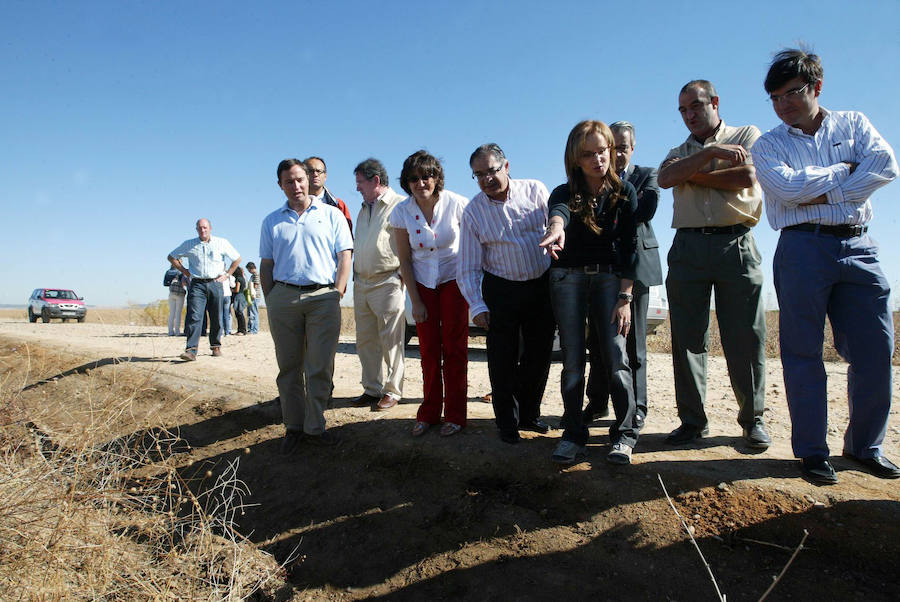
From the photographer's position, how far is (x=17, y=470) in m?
3.39

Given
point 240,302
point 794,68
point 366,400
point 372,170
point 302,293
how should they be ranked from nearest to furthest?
1. point 794,68
2. point 302,293
3. point 372,170
4. point 366,400
5. point 240,302

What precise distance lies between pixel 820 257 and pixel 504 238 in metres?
1.74

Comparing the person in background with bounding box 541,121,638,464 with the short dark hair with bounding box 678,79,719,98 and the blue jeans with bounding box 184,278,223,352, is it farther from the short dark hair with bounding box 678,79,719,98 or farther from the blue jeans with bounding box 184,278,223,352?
the blue jeans with bounding box 184,278,223,352

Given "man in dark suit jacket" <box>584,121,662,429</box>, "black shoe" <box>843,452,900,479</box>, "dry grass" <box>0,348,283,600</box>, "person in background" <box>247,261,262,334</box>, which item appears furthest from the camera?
"person in background" <box>247,261,262,334</box>

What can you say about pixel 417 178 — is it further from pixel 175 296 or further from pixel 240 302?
pixel 240 302

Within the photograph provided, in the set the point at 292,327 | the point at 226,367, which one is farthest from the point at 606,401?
the point at 226,367

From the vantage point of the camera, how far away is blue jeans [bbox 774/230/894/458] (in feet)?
9.68

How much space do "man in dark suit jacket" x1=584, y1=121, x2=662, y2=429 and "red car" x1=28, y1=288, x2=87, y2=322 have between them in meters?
27.4

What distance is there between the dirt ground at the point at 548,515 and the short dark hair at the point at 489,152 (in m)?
1.91

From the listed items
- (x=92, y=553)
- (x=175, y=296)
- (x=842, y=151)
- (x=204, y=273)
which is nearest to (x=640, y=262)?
(x=842, y=151)

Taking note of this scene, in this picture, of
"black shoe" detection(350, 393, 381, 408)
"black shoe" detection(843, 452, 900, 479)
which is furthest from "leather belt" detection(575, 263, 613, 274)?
"black shoe" detection(350, 393, 381, 408)

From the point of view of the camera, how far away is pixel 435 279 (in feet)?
13.5

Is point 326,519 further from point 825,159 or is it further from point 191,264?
point 191,264

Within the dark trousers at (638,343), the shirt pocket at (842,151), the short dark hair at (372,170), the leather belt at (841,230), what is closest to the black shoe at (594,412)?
the dark trousers at (638,343)
